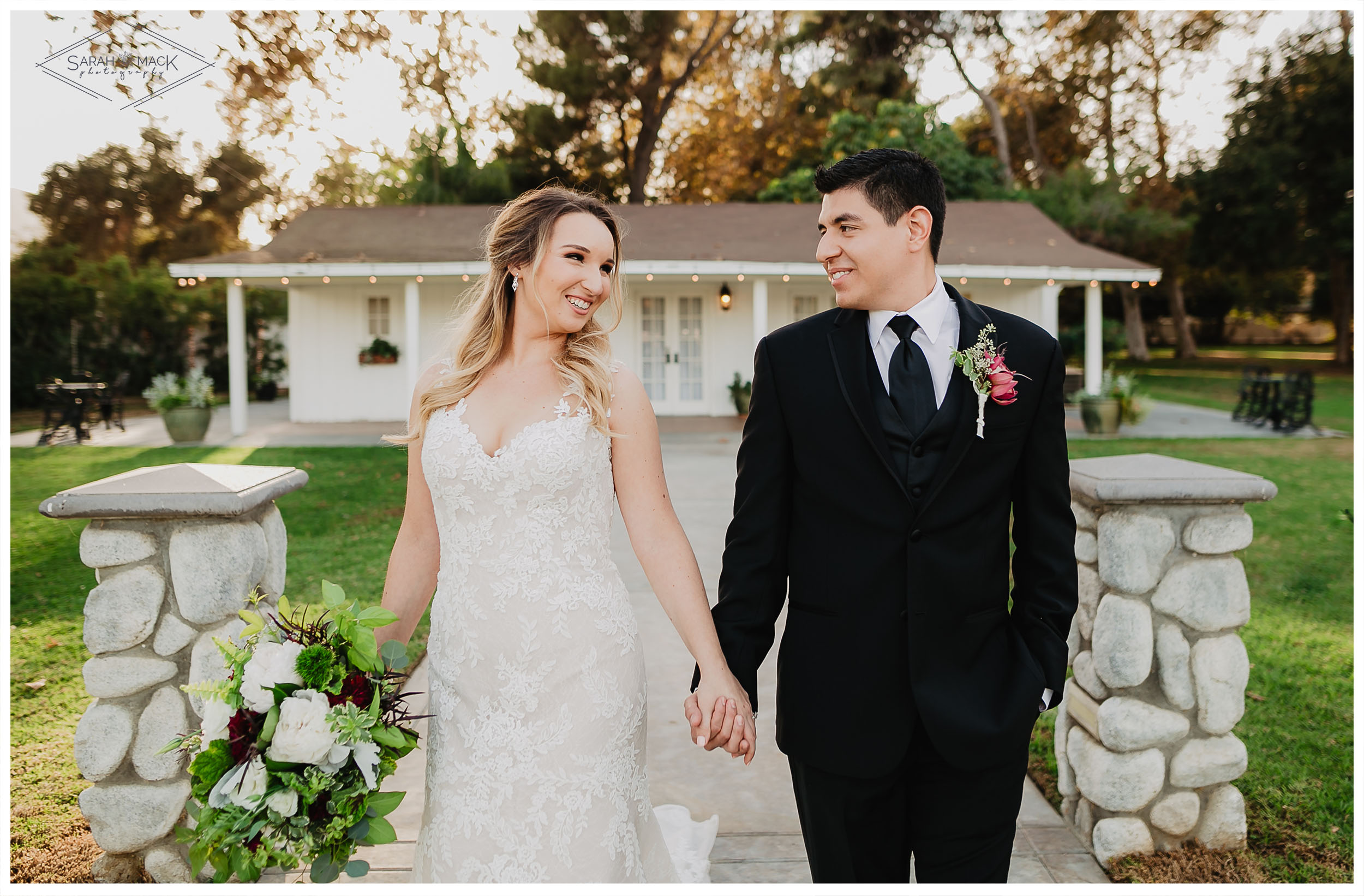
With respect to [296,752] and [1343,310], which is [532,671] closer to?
[296,752]

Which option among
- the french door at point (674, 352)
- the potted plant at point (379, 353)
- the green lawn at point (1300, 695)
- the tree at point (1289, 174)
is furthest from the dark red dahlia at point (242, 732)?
the tree at point (1289, 174)

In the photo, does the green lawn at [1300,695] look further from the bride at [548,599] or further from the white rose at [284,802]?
the white rose at [284,802]

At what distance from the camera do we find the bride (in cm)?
220

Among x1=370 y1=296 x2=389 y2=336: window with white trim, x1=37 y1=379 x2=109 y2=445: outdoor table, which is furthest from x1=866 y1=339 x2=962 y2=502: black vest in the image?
x1=370 y1=296 x2=389 y2=336: window with white trim

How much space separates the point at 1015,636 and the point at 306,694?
5.47ft

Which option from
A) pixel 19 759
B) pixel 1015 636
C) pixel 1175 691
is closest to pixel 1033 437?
pixel 1015 636

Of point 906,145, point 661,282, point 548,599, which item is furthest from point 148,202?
point 548,599

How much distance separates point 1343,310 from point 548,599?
35.3 metres

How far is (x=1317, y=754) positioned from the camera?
4.24m

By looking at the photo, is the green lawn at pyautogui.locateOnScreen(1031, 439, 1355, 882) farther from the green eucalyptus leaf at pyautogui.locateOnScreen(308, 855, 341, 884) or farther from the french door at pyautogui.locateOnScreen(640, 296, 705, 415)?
the french door at pyautogui.locateOnScreen(640, 296, 705, 415)

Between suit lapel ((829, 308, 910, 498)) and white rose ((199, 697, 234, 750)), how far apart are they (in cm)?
155

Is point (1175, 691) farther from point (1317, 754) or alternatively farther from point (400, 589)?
point (400, 589)

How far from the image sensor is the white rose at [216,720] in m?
1.94

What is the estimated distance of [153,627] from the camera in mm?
2949
